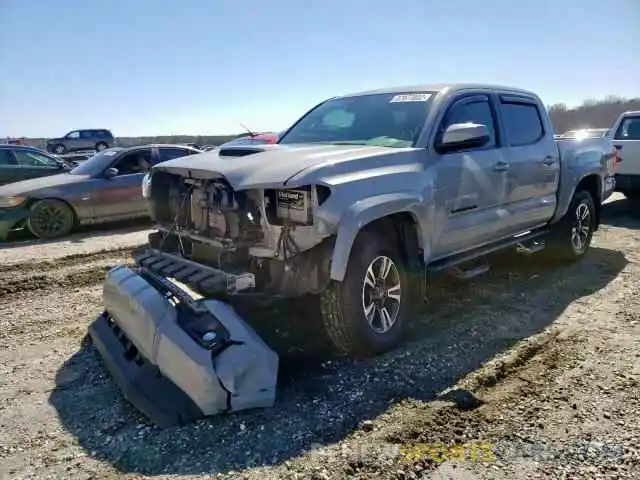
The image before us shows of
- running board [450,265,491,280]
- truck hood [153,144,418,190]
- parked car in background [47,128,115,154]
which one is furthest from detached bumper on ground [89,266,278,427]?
parked car in background [47,128,115,154]

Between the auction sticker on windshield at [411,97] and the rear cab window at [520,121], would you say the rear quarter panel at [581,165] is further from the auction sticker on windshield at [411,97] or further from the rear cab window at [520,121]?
the auction sticker on windshield at [411,97]

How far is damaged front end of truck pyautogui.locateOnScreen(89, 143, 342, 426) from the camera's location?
306 centimetres

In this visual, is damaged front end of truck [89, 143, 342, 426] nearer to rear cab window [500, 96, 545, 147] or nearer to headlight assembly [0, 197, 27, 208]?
rear cab window [500, 96, 545, 147]

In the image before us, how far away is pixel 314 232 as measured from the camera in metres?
3.42

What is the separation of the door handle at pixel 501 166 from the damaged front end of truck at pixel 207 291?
2209 mm

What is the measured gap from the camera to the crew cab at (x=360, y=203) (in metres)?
3.53

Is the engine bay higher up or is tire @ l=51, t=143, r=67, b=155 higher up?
tire @ l=51, t=143, r=67, b=155

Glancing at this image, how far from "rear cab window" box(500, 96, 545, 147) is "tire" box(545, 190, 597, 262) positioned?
4.03 feet

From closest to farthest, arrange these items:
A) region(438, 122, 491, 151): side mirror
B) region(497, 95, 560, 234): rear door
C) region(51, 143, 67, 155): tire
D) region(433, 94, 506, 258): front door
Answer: region(438, 122, 491, 151): side mirror < region(433, 94, 506, 258): front door < region(497, 95, 560, 234): rear door < region(51, 143, 67, 155): tire

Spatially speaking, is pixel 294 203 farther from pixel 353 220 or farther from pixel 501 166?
pixel 501 166

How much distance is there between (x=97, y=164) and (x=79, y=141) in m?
27.4

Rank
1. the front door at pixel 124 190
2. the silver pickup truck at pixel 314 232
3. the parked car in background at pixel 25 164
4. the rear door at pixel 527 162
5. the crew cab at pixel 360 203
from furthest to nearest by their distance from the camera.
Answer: the parked car in background at pixel 25 164
the front door at pixel 124 190
the rear door at pixel 527 162
the crew cab at pixel 360 203
the silver pickup truck at pixel 314 232

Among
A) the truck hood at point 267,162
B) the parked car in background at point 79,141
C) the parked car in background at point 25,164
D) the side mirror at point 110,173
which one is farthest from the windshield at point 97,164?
the parked car in background at point 79,141

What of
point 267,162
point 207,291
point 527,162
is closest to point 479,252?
point 527,162
